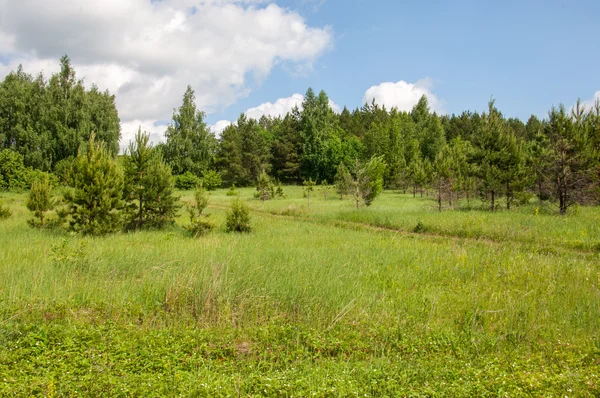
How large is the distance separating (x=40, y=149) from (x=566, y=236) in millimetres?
54241

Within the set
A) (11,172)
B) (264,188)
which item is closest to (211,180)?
(264,188)

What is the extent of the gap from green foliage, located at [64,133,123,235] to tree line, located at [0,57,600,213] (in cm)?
501

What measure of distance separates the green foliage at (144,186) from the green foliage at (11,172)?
35582 mm

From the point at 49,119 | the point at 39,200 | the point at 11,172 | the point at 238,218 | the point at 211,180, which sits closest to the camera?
the point at 39,200

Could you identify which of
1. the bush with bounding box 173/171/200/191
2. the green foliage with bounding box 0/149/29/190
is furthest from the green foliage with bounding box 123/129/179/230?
the bush with bounding box 173/171/200/191

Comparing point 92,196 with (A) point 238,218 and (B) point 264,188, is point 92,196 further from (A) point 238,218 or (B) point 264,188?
(B) point 264,188

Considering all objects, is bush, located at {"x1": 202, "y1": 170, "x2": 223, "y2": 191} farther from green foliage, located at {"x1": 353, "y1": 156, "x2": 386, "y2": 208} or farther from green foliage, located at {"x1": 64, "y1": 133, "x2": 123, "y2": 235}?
green foliage, located at {"x1": 64, "y1": 133, "x2": 123, "y2": 235}

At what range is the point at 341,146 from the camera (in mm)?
64625

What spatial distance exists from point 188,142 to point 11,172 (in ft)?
74.5

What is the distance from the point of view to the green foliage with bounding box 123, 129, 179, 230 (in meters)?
16.4

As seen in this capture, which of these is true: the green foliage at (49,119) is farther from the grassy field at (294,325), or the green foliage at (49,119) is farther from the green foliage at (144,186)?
the grassy field at (294,325)

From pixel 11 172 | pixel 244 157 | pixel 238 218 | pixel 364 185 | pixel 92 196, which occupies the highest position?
pixel 244 157

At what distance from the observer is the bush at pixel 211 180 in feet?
182

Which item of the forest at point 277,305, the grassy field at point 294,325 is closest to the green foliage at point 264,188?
the forest at point 277,305
